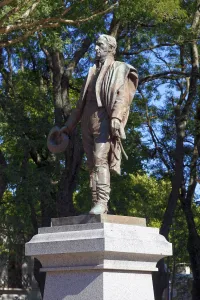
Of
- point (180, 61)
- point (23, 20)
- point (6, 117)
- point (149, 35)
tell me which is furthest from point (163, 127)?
point (23, 20)

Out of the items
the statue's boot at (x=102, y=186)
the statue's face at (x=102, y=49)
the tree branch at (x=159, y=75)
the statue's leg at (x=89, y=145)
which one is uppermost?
the tree branch at (x=159, y=75)

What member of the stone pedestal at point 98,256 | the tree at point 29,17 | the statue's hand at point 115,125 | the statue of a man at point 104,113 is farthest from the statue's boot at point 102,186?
the tree at point 29,17

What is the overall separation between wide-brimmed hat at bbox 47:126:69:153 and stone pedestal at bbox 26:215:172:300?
1.11m

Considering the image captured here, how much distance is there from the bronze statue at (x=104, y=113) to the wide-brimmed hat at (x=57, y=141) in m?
0.35

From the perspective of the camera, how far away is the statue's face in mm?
8875

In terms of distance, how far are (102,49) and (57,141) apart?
1.29m

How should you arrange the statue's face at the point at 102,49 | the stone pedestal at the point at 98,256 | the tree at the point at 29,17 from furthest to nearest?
1. the tree at the point at 29,17
2. the statue's face at the point at 102,49
3. the stone pedestal at the point at 98,256

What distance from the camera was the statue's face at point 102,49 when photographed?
8.88m

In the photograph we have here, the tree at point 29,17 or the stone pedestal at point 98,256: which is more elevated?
the tree at point 29,17

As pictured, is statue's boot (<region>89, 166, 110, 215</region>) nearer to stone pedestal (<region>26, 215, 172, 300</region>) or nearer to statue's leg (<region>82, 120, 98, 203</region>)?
statue's leg (<region>82, 120, 98, 203</region>)

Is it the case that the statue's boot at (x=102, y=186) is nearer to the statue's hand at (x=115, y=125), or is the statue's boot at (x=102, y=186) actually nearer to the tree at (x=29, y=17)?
the statue's hand at (x=115, y=125)

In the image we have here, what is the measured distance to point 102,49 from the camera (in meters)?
8.88

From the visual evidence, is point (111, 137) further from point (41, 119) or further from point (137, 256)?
point (41, 119)

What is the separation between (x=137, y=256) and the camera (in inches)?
318
